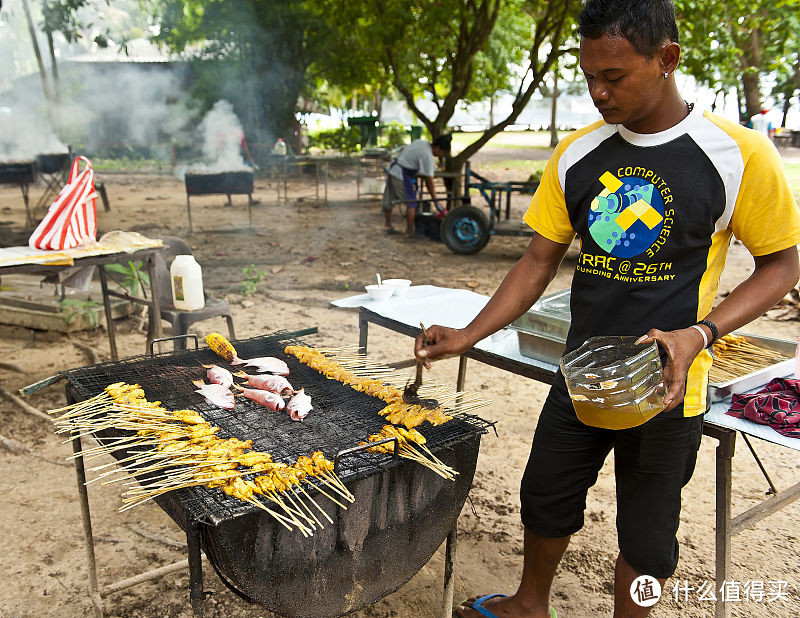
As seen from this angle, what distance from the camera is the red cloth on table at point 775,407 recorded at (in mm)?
2426

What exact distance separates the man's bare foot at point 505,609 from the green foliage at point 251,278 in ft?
19.3

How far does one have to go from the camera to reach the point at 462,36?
12.5m

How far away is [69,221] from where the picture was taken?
15.0 feet

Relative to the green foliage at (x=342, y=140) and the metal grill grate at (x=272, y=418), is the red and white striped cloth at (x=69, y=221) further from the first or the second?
the green foliage at (x=342, y=140)

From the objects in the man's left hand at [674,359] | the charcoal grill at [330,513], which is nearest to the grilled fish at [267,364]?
the charcoal grill at [330,513]

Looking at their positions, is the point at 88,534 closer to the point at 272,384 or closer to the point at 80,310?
the point at 272,384

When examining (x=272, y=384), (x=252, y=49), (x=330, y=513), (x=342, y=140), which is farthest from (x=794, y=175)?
(x=330, y=513)

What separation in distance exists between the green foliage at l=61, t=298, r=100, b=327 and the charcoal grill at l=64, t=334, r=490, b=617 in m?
4.23

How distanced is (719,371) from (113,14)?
127 ft

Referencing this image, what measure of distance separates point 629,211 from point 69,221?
406cm

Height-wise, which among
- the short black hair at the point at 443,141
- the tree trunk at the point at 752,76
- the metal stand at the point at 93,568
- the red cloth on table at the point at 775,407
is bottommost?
the metal stand at the point at 93,568

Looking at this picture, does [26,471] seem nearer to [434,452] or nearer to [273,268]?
[434,452]

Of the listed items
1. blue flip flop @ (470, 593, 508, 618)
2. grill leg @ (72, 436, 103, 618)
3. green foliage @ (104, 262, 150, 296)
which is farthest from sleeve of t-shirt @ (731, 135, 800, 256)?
green foliage @ (104, 262, 150, 296)

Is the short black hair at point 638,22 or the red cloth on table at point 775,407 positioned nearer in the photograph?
the short black hair at point 638,22
